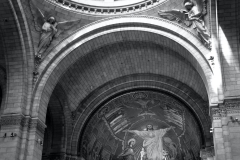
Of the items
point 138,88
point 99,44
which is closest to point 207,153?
point 138,88

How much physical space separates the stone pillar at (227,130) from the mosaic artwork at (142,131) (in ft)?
18.9

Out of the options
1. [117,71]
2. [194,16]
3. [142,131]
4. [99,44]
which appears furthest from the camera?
[142,131]

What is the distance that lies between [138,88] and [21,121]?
7184 mm

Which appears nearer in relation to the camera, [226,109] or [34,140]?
[226,109]

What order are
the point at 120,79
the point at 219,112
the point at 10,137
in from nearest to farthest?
the point at 219,112, the point at 10,137, the point at 120,79

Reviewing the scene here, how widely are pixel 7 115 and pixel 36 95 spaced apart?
56.3 inches

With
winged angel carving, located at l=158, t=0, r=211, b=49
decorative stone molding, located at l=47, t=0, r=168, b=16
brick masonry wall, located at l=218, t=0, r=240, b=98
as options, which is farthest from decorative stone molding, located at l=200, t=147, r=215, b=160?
decorative stone molding, located at l=47, t=0, r=168, b=16

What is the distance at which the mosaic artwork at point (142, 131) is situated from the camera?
18.7m

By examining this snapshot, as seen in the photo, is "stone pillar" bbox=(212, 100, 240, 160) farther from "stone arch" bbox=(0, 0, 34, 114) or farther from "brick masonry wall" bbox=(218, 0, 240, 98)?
"stone arch" bbox=(0, 0, 34, 114)

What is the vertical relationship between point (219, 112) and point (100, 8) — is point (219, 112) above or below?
below

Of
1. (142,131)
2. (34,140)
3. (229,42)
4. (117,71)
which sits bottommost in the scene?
(34,140)

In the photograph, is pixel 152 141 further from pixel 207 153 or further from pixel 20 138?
pixel 20 138

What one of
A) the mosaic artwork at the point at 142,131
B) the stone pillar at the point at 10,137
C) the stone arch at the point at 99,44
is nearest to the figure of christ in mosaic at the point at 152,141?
the mosaic artwork at the point at 142,131

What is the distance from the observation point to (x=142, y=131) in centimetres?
2119
